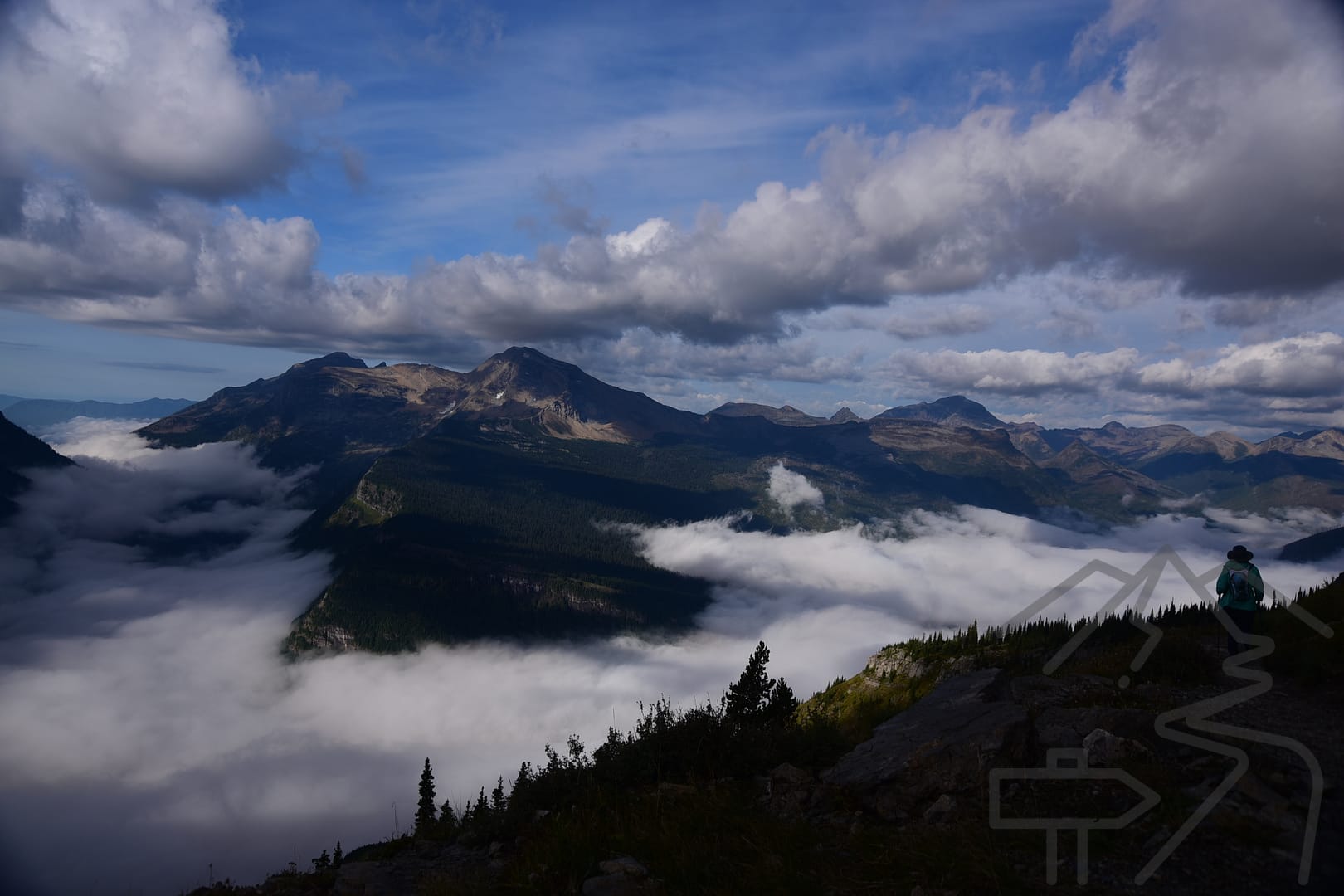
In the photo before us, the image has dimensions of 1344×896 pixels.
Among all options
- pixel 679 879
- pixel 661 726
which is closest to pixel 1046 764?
pixel 679 879

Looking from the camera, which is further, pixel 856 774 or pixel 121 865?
pixel 121 865

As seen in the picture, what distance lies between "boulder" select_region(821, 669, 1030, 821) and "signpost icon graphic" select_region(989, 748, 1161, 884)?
0.44 m

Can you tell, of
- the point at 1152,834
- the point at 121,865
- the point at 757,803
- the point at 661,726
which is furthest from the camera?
the point at 121,865

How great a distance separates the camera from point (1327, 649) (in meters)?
14.4

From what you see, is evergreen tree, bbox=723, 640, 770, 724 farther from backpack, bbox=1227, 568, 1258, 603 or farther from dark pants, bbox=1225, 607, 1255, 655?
backpack, bbox=1227, 568, 1258, 603

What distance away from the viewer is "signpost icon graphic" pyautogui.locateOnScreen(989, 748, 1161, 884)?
25.3ft

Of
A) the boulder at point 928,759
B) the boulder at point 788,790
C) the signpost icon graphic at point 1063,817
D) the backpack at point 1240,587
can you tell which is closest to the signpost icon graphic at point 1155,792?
the signpost icon graphic at point 1063,817

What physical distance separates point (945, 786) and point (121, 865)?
960 ft

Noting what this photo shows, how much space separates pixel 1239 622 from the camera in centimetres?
1767

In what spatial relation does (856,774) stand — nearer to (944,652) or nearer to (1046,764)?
(1046,764)

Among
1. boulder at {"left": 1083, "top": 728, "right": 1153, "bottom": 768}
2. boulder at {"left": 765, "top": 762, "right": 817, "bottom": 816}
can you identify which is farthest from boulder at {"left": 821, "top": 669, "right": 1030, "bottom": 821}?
boulder at {"left": 1083, "top": 728, "right": 1153, "bottom": 768}

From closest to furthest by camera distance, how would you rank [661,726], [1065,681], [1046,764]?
[1046,764]
[661,726]
[1065,681]

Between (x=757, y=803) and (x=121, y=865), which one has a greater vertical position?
(x=757, y=803)

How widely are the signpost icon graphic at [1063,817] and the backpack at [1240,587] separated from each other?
11.6 m
